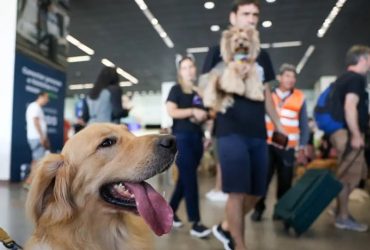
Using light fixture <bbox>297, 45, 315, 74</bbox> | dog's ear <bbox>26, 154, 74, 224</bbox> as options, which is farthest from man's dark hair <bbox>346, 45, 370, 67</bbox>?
light fixture <bbox>297, 45, 315, 74</bbox>

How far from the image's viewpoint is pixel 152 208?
1656 millimetres

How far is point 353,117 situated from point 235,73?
1.80 metres

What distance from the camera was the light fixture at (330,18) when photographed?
31.2ft

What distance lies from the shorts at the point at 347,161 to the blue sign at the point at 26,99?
5.73 metres

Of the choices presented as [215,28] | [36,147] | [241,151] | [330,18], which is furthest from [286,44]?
[241,151]

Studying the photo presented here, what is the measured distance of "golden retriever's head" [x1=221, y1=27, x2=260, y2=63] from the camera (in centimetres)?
280

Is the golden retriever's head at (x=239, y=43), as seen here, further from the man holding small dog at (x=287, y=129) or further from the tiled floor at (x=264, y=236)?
the man holding small dog at (x=287, y=129)

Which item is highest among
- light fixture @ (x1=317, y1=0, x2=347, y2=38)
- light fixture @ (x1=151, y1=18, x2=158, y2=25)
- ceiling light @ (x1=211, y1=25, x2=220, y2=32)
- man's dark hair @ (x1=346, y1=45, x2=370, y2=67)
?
light fixture @ (x1=317, y1=0, x2=347, y2=38)

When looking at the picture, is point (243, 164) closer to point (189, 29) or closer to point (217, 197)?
point (217, 197)

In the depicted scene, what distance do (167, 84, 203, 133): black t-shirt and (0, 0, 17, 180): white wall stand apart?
4.65m

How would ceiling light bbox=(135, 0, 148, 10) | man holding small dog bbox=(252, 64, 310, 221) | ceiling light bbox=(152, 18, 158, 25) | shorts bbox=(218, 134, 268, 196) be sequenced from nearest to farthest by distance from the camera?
shorts bbox=(218, 134, 268, 196), man holding small dog bbox=(252, 64, 310, 221), ceiling light bbox=(135, 0, 148, 10), ceiling light bbox=(152, 18, 158, 25)

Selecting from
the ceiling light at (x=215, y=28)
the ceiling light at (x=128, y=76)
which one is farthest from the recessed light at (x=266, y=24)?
the ceiling light at (x=128, y=76)

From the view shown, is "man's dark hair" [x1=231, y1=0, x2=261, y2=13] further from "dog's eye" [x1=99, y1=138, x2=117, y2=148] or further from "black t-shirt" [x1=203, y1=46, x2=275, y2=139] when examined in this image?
"dog's eye" [x1=99, y1=138, x2=117, y2=148]

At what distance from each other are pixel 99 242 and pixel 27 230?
88.5 inches
